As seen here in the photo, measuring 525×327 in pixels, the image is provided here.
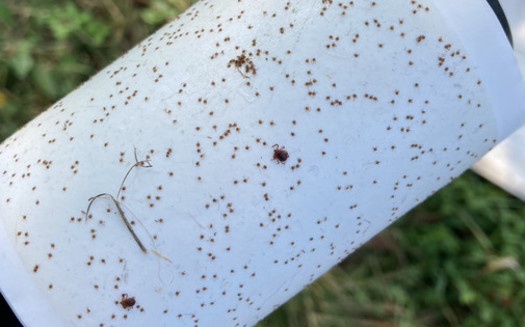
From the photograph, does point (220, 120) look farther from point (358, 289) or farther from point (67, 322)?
point (358, 289)

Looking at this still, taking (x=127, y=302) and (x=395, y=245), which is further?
(x=395, y=245)

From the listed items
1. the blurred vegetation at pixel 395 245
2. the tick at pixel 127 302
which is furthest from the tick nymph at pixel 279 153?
the blurred vegetation at pixel 395 245

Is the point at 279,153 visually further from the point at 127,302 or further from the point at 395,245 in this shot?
the point at 395,245

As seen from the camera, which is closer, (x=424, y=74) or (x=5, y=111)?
(x=424, y=74)

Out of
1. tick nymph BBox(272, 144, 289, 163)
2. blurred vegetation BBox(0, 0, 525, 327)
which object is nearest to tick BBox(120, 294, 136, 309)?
tick nymph BBox(272, 144, 289, 163)

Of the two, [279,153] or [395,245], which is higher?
[279,153]

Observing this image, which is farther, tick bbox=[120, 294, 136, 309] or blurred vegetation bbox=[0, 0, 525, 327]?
blurred vegetation bbox=[0, 0, 525, 327]

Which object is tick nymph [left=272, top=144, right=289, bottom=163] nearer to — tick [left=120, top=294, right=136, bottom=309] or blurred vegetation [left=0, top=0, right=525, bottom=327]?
tick [left=120, top=294, right=136, bottom=309]

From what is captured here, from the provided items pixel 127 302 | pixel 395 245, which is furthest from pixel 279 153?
pixel 395 245

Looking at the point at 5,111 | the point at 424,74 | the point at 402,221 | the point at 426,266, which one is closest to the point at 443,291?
the point at 426,266
